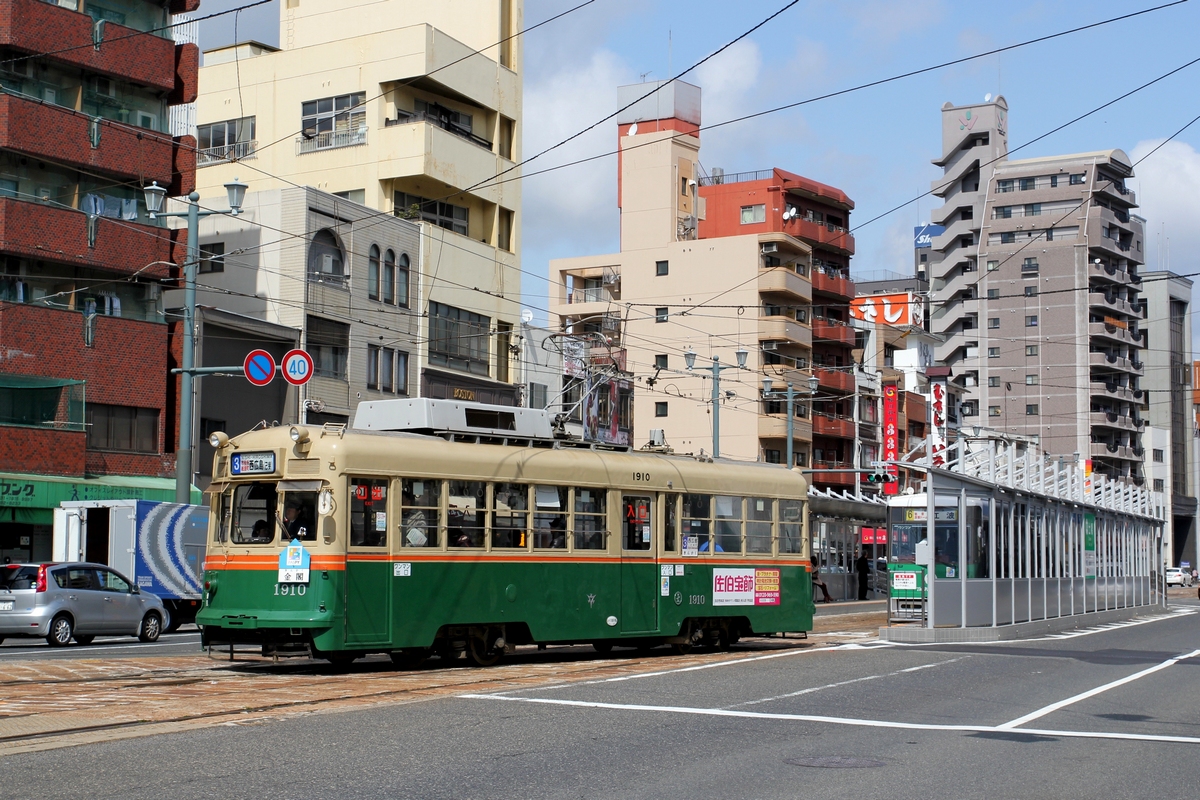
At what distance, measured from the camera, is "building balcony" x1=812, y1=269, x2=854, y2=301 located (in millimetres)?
71625

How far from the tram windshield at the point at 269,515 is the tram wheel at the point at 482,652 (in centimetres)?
265

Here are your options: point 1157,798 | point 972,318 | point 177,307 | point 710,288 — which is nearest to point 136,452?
point 177,307

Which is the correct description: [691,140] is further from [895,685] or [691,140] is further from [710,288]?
[895,685]

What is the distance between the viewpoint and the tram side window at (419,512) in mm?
16672

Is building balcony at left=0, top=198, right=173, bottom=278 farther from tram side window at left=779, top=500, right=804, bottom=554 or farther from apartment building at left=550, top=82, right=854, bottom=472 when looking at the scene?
apartment building at left=550, top=82, right=854, bottom=472

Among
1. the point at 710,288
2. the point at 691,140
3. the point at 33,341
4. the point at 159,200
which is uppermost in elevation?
the point at 691,140

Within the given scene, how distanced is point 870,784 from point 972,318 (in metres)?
95.8

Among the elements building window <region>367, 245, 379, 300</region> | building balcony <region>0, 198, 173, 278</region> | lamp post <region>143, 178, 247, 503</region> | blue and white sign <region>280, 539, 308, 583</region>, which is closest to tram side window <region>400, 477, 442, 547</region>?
blue and white sign <region>280, 539, 308, 583</region>

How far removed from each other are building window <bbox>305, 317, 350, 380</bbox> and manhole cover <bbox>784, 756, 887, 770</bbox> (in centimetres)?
3350

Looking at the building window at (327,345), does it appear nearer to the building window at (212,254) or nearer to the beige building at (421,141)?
the beige building at (421,141)

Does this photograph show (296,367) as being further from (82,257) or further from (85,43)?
(85,43)

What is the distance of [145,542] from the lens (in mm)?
28234

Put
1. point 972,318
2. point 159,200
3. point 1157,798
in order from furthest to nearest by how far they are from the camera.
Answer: point 972,318, point 159,200, point 1157,798

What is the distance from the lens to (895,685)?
1558 centimetres
